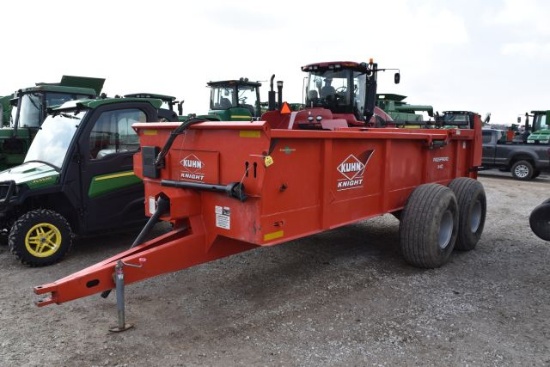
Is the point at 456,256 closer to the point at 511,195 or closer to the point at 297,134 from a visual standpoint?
the point at 297,134

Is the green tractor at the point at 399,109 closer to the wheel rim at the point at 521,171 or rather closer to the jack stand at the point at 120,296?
the wheel rim at the point at 521,171

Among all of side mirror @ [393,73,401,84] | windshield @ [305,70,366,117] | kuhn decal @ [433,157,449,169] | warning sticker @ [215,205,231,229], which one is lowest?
warning sticker @ [215,205,231,229]

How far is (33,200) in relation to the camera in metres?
5.50

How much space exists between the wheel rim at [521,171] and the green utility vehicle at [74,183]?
40.8 feet

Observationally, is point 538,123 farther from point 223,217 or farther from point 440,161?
point 223,217

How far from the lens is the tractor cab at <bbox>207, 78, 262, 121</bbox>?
13875 millimetres

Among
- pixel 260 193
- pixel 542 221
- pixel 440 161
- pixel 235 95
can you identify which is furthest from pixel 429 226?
pixel 235 95

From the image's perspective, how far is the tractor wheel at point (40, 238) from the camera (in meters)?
5.08

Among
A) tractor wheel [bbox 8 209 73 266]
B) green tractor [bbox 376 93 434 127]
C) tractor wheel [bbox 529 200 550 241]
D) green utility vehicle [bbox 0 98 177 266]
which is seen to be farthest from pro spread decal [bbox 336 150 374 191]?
green tractor [bbox 376 93 434 127]

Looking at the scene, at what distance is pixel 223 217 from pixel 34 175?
9.67 ft

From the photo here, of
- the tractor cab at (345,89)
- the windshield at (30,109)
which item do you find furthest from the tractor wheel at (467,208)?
the windshield at (30,109)

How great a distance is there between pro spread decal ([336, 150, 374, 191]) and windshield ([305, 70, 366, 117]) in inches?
171

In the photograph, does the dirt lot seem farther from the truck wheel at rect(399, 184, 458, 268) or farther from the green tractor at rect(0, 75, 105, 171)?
the green tractor at rect(0, 75, 105, 171)

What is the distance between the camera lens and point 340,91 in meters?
8.70
